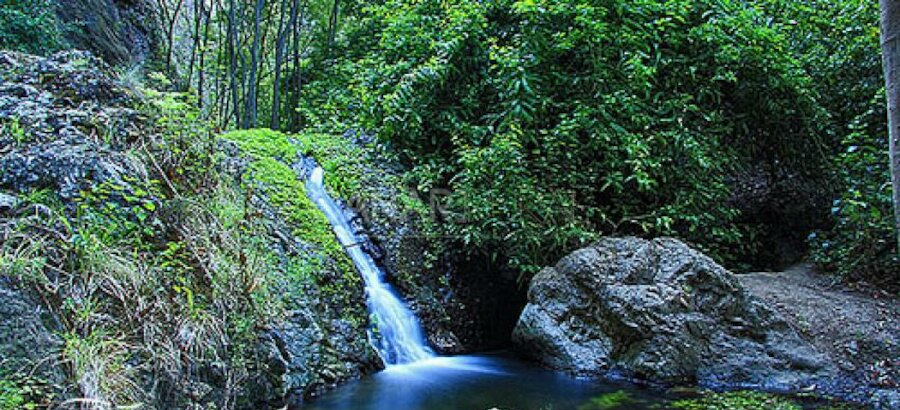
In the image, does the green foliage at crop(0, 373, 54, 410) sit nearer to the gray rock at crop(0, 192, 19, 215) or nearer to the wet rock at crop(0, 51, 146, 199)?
the gray rock at crop(0, 192, 19, 215)

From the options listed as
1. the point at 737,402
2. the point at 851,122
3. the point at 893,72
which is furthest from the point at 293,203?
the point at 851,122

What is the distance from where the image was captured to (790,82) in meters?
7.23

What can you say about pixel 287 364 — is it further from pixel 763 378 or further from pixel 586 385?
pixel 763 378

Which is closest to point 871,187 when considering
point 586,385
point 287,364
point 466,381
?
point 586,385

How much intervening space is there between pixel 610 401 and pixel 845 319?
256cm

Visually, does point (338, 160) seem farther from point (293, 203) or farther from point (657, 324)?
point (657, 324)

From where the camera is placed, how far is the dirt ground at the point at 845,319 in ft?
16.1

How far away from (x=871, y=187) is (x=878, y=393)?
9.26ft

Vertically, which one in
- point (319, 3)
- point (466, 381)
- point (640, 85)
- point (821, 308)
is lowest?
point (466, 381)

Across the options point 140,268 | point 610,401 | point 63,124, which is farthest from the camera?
point 610,401

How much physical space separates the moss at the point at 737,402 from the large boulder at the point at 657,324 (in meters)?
0.33

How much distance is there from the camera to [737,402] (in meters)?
4.40

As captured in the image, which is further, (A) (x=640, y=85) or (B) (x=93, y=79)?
(A) (x=640, y=85)

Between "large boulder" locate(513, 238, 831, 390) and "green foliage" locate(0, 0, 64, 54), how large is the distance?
6.04 metres
